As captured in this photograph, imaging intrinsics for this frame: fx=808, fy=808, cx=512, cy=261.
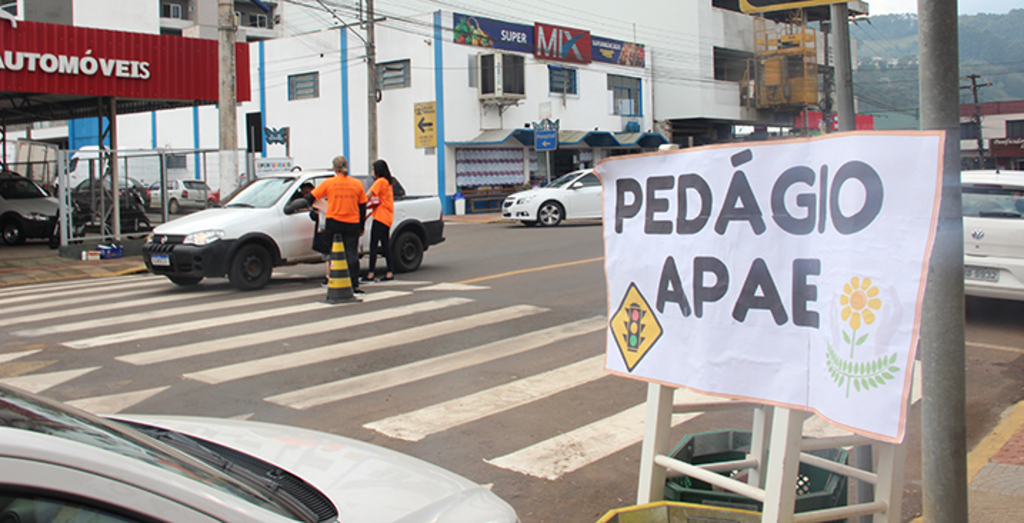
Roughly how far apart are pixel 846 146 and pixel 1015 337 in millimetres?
6847

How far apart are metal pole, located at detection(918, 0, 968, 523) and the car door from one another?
2033cm

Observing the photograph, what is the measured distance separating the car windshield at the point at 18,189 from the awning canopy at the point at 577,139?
1428cm

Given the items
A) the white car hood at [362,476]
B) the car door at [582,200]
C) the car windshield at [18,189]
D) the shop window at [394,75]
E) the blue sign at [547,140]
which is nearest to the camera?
the white car hood at [362,476]

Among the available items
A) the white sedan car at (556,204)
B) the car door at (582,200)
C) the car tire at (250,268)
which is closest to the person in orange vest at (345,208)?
the car tire at (250,268)

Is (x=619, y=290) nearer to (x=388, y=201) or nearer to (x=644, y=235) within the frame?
(x=644, y=235)

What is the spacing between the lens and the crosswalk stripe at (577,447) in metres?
4.83

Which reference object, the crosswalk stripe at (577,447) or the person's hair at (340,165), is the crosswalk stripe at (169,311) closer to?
the person's hair at (340,165)

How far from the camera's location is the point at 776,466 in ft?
9.40

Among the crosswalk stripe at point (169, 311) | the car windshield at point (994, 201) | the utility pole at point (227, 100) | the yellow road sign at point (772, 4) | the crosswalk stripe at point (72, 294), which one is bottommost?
the crosswalk stripe at point (169, 311)

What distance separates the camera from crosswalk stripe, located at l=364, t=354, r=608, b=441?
556cm

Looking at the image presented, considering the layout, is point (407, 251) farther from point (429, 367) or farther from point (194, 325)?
point (429, 367)

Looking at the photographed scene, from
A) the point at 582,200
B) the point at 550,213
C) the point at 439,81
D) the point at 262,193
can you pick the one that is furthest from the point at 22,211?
the point at 439,81

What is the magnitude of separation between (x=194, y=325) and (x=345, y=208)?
274cm

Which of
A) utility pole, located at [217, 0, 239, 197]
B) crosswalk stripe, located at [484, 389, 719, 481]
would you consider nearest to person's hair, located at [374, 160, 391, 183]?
utility pole, located at [217, 0, 239, 197]
